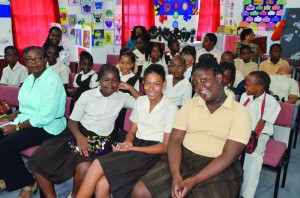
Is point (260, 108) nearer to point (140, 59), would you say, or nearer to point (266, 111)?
point (266, 111)

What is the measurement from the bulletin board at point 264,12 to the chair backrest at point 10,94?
19.6 feet

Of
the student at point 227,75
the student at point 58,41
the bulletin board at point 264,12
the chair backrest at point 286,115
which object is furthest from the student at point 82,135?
the bulletin board at point 264,12

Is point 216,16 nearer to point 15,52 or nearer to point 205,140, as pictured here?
point 15,52

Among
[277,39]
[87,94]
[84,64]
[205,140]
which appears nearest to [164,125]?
[205,140]

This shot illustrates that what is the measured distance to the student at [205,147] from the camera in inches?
68.1

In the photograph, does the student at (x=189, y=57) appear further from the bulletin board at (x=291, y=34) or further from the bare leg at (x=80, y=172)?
the bulletin board at (x=291, y=34)

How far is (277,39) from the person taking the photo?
6.74 meters

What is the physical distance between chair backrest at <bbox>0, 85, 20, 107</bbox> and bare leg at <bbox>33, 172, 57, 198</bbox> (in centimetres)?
102

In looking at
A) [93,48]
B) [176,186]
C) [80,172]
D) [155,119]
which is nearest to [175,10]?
[93,48]

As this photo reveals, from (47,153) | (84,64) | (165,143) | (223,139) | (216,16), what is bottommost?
(47,153)

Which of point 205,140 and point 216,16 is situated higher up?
point 216,16

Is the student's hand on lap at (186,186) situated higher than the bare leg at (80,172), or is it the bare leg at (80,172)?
the student's hand on lap at (186,186)

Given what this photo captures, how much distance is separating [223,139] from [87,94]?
1153 millimetres

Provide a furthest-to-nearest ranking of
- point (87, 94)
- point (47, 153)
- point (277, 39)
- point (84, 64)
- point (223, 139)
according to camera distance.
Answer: point (277, 39) → point (84, 64) → point (87, 94) → point (47, 153) → point (223, 139)
